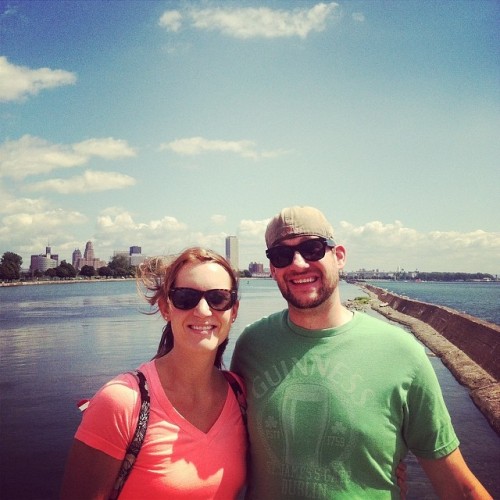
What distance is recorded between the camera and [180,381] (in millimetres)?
3096

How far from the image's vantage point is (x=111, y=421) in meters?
2.62

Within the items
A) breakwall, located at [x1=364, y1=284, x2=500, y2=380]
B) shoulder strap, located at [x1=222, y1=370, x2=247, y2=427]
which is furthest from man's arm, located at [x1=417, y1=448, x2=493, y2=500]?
breakwall, located at [x1=364, y1=284, x2=500, y2=380]

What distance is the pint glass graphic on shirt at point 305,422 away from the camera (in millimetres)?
2967

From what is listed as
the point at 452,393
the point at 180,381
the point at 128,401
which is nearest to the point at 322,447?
the point at 180,381

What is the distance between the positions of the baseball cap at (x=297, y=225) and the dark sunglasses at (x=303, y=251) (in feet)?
0.17

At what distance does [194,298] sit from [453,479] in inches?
80.3

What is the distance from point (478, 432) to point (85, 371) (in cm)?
1372

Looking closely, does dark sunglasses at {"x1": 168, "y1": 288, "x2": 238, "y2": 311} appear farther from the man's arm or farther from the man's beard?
the man's arm

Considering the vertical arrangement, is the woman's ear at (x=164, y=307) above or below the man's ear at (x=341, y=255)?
below

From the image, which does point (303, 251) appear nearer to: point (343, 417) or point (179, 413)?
point (343, 417)

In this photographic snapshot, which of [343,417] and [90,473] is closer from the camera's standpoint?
[90,473]

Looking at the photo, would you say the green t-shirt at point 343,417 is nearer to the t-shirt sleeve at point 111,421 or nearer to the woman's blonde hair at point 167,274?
the woman's blonde hair at point 167,274

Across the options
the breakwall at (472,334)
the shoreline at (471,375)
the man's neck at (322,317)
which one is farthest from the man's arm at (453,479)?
the breakwall at (472,334)

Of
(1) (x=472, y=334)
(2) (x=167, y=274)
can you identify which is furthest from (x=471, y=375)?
(2) (x=167, y=274)
